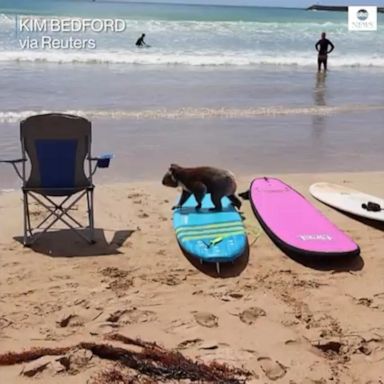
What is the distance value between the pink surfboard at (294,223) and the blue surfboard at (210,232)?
297 millimetres

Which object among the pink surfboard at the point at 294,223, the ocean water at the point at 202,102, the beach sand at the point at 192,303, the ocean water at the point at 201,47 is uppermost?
the ocean water at the point at 201,47

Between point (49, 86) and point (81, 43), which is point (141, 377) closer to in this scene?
point (49, 86)

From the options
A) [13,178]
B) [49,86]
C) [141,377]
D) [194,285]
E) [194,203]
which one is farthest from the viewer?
[49,86]

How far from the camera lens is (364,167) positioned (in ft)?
26.3

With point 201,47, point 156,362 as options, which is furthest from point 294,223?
point 201,47

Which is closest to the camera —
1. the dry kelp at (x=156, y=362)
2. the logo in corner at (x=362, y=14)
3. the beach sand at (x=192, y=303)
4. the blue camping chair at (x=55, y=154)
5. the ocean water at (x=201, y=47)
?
the dry kelp at (x=156, y=362)

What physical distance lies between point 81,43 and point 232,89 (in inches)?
531

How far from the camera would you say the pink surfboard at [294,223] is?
474 cm

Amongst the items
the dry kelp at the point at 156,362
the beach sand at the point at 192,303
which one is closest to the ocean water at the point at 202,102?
the beach sand at the point at 192,303

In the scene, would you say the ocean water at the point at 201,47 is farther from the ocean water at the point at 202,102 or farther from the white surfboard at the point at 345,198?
the white surfboard at the point at 345,198

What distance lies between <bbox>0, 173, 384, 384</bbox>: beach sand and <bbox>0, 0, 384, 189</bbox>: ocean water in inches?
87.5

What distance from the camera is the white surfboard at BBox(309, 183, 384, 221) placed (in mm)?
5718

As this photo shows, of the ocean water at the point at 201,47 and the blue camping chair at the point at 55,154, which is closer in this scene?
the blue camping chair at the point at 55,154

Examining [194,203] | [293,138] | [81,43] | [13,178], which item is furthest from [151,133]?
[81,43]
